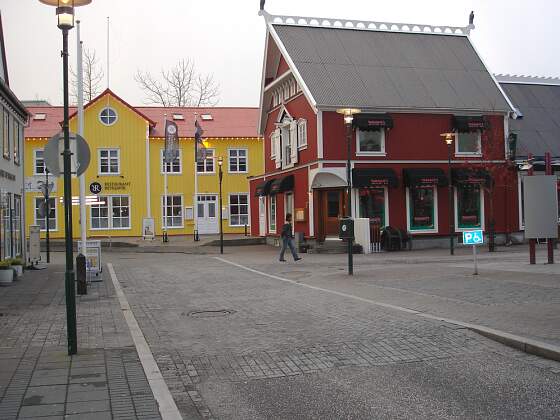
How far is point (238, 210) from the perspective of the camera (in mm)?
46781

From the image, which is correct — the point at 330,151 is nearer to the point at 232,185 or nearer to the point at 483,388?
the point at 232,185

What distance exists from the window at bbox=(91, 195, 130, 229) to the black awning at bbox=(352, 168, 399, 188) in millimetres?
21130

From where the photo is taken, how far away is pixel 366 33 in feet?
110

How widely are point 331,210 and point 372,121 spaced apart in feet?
14.1

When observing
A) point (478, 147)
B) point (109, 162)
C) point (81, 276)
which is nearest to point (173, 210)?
point (109, 162)

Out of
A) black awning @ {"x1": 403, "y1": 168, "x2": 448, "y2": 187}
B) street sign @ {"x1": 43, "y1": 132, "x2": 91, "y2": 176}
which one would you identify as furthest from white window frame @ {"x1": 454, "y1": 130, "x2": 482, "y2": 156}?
street sign @ {"x1": 43, "y1": 132, "x2": 91, "y2": 176}

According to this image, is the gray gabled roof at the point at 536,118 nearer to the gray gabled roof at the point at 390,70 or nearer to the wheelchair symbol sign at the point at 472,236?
the gray gabled roof at the point at 390,70

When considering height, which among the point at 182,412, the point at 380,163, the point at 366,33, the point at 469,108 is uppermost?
the point at 366,33

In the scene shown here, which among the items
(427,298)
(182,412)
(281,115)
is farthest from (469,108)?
(182,412)

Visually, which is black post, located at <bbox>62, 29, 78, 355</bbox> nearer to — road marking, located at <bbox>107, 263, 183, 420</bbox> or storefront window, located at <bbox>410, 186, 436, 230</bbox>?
road marking, located at <bbox>107, 263, 183, 420</bbox>

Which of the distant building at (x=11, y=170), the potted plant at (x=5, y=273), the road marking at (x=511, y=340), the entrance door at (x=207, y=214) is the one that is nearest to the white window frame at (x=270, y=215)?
the entrance door at (x=207, y=214)

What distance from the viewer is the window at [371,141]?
2919 cm

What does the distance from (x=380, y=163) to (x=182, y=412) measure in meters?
24.3

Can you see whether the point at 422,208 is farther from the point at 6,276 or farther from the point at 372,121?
the point at 6,276
